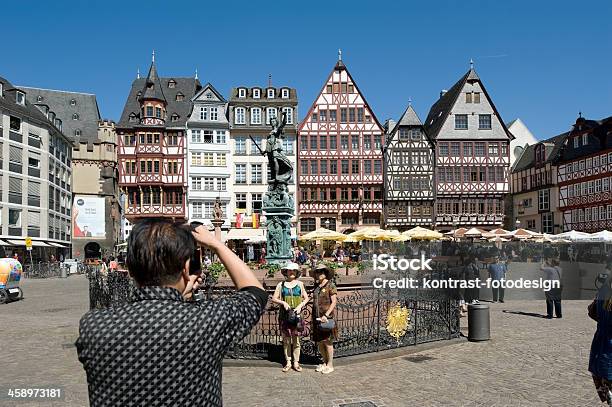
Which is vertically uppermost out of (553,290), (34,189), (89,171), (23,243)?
(89,171)

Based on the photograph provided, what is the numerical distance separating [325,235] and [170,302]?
27.1 m

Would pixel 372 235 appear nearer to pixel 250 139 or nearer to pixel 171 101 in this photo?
pixel 250 139

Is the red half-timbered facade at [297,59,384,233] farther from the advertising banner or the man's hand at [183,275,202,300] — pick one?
the man's hand at [183,275,202,300]

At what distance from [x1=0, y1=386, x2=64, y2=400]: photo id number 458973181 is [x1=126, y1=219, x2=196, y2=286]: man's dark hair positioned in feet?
21.7

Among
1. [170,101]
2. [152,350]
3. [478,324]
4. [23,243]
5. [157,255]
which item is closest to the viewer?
[152,350]

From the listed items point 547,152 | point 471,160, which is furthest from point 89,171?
point 547,152

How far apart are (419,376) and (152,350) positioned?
7288 mm

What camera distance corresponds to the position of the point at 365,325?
1138 centimetres

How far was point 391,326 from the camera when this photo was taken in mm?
10523

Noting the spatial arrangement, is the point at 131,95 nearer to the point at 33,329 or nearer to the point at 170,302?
the point at 33,329

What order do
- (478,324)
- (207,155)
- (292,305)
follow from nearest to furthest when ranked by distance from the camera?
1. (292,305)
2. (478,324)
3. (207,155)

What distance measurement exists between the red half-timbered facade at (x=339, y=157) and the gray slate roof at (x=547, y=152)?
18.5 metres

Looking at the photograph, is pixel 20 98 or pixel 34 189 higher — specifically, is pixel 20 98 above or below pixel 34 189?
above

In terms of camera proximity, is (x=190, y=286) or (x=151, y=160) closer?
(x=190, y=286)
